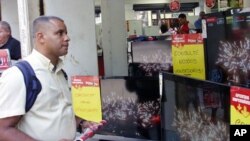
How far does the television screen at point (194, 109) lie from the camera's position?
2.10 metres

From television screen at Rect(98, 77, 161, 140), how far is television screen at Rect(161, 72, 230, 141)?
0.36 meters

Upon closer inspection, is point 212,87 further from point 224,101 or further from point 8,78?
point 8,78

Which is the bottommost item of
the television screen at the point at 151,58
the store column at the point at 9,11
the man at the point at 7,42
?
the television screen at the point at 151,58

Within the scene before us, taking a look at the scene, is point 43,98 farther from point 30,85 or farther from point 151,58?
point 151,58

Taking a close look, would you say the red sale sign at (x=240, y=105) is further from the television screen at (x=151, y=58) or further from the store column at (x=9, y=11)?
the store column at (x=9, y=11)

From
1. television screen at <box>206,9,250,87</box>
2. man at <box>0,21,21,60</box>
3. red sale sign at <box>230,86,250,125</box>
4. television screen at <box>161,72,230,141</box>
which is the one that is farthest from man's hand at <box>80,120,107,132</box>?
man at <box>0,21,21,60</box>

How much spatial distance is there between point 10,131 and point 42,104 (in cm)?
21

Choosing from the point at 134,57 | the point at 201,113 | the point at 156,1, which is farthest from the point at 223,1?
the point at 201,113

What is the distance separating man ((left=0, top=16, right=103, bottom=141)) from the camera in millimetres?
2174

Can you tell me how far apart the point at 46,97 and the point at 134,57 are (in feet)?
11.1

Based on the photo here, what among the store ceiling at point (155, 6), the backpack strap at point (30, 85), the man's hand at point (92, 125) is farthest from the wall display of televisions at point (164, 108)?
the store ceiling at point (155, 6)

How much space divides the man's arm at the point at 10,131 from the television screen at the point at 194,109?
0.87 meters

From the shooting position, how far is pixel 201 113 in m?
2.36

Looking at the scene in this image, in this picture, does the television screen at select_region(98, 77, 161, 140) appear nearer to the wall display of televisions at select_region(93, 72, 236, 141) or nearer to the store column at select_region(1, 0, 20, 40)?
the wall display of televisions at select_region(93, 72, 236, 141)
